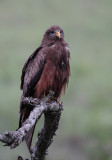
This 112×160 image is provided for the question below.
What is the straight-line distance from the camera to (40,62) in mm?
8062

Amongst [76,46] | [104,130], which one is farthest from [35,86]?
[76,46]

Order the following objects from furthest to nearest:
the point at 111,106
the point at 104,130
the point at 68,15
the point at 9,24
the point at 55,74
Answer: the point at 68,15
the point at 9,24
the point at 111,106
the point at 104,130
the point at 55,74

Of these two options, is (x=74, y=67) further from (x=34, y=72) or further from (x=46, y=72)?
(x=46, y=72)

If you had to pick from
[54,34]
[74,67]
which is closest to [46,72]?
[54,34]

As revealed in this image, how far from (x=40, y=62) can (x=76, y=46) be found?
8459mm

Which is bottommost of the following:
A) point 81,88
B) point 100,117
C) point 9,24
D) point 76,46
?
point 100,117

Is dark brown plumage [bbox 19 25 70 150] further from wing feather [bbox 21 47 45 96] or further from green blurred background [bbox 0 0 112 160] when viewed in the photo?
green blurred background [bbox 0 0 112 160]

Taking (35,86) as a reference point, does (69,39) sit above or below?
above

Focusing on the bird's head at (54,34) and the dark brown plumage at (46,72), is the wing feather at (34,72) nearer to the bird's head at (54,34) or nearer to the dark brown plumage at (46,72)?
the dark brown plumage at (46,72)

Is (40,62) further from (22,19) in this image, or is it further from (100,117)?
(22,19)

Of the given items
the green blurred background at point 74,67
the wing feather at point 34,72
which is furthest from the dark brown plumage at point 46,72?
the green blurred background at point 74,67

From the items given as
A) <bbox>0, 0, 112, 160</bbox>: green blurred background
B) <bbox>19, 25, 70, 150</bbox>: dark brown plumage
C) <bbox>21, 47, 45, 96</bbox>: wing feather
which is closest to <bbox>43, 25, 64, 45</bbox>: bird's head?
<bbox>19, 25, 70, 150</bbox>: dark brown plumage

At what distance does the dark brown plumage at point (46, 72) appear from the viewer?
799 cm

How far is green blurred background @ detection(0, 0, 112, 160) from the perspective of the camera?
11.8 meters
